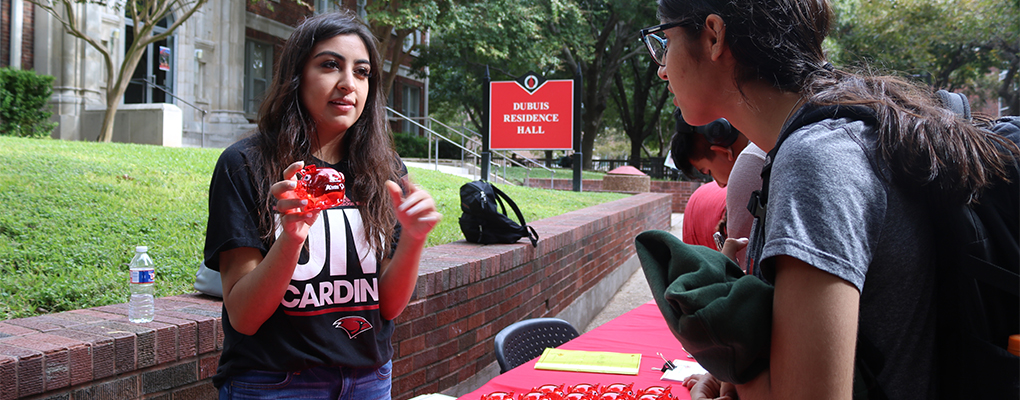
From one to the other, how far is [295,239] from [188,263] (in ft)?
8.71

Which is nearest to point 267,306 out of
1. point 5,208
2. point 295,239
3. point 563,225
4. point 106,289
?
point 295,239

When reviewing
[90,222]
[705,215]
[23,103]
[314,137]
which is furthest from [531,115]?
[314,137]

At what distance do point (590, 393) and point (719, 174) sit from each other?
5.84ft

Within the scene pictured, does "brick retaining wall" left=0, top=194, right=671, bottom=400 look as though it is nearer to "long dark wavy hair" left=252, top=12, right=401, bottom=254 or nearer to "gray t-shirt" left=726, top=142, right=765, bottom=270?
"long dark wavy hair" left=252, top=12, right=401, bottom=254

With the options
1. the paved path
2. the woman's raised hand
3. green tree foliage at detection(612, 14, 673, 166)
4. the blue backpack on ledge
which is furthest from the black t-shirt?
green tree foliage at detection(612, 14, 673, 166)

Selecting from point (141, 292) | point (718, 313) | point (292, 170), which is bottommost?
point (141, 292)

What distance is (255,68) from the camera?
22.0m

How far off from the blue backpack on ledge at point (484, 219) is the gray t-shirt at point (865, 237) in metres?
3.99

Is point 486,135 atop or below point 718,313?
atop

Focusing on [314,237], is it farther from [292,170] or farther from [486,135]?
[486,135]

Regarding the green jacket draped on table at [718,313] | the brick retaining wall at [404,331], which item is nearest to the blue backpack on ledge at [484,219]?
the brick retaining wall at [404,331]

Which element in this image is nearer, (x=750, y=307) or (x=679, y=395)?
(x=750, y=307)

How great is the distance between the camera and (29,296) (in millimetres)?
3076

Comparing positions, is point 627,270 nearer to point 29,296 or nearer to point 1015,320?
point 29,296
